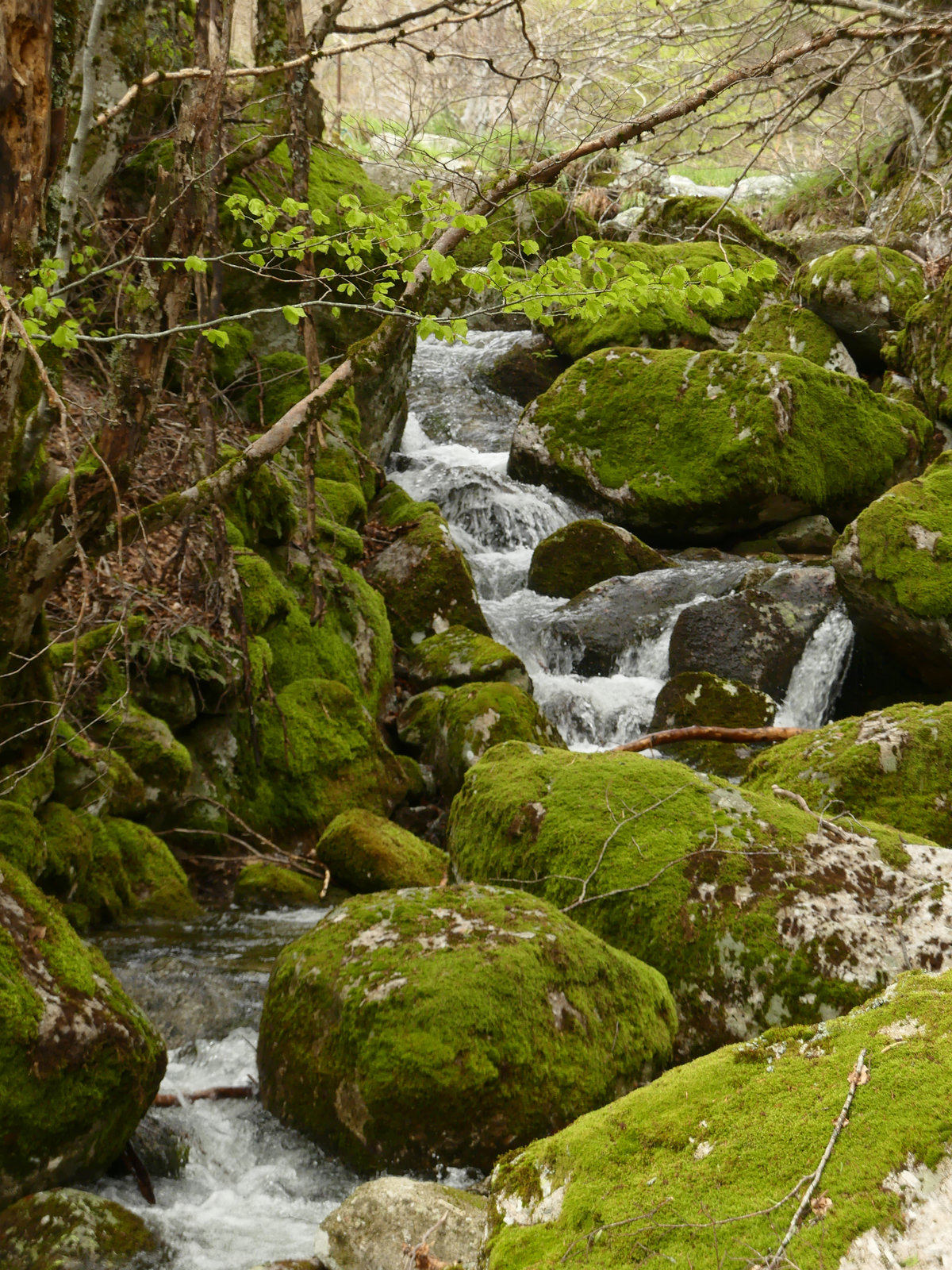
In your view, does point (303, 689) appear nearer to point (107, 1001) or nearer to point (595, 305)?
point (107, 1001)

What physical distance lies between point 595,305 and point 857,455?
11156 millimetres

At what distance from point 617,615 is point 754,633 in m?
1.66

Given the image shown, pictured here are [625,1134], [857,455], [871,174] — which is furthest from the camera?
[871,174]

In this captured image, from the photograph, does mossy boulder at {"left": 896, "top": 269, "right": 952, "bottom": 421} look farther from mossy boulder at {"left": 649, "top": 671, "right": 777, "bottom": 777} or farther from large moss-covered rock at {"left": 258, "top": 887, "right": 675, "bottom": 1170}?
large moss-covered rock at {"left": 258, "top": 887, "right": 675, "bottom": 1170}

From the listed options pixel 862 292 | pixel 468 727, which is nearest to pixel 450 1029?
pixel 468 727

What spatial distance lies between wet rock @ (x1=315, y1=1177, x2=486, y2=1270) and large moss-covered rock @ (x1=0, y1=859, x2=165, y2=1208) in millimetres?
971

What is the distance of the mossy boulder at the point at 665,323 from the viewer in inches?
642

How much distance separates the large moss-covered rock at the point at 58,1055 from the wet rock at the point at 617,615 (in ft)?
25.7

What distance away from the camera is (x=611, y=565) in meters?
12.2

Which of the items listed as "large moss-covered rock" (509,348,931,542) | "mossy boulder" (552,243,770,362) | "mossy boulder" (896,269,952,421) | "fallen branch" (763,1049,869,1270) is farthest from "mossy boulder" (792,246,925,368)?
"fallen branch" (763,1049,869,1270)

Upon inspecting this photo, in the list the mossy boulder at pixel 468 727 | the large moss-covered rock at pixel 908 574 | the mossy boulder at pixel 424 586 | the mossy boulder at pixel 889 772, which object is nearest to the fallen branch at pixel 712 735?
the mossy boulder at pixel 468 727

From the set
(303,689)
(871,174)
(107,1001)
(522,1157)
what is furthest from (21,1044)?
Answer: (871,174)

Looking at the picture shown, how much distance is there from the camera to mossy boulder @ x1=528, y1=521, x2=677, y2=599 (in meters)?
12.1

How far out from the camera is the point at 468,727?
27.1 feet
